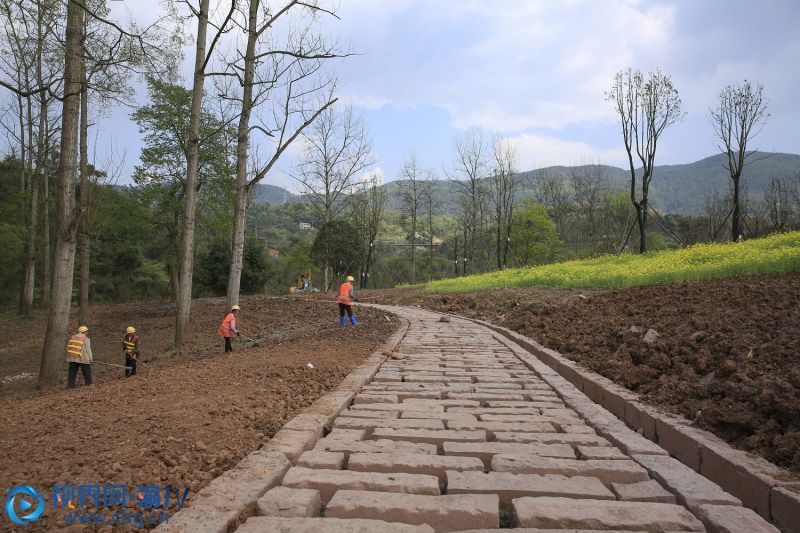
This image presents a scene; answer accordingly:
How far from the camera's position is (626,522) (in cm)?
262

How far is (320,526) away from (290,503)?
315 millimetres

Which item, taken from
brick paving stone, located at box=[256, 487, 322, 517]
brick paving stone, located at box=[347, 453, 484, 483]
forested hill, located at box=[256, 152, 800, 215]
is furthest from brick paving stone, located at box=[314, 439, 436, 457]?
forested hill, located at box=[256, 152, 800, 215]

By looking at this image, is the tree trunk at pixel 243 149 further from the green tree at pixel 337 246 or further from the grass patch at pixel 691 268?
the green tree at pixel 337 246

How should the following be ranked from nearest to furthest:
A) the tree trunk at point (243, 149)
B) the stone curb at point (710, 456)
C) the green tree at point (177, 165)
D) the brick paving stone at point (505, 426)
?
the stone curb at point (710, 456), the brick paving stone at point (505, 426), the tree trunk at point (243, 149), the green tree at point (177, 165)

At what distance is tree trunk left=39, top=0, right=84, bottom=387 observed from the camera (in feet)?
30.9

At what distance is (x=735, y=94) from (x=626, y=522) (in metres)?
30.1

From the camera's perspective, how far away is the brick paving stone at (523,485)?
9.78 feet

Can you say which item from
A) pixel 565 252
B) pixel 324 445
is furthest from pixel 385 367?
pixel 565 252

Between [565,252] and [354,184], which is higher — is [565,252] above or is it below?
below

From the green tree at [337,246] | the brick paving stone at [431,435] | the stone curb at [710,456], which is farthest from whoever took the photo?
the green tree at [337,246]

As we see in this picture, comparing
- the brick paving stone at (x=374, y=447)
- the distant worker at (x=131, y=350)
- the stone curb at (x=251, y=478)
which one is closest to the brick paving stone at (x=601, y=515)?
the brick paving stone at (x=374, y=447)

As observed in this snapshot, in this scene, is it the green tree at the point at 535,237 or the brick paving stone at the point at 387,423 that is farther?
the green tree at the point at 535,237

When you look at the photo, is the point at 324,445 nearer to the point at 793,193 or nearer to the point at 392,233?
the point at 793,193

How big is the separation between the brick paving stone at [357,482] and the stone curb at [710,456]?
1.70 m
